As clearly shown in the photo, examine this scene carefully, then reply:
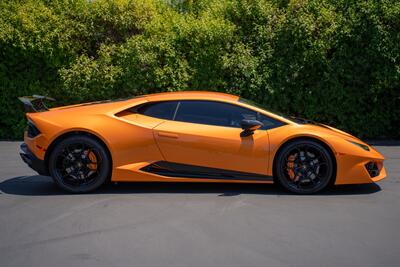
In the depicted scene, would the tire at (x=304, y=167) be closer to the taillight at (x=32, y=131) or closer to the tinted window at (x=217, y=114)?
the tinted window at (x=217, y=114)

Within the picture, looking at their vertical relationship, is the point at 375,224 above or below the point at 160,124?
below

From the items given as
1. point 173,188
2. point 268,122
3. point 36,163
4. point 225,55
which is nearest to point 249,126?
point 268,122

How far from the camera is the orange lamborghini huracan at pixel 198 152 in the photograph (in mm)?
7195

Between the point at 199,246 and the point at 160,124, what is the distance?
8.00 ft

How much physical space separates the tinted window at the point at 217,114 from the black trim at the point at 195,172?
22.0 inches

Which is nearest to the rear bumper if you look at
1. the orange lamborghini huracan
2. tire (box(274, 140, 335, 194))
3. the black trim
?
the orange lamborghini huracan

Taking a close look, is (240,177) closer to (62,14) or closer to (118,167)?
(118,167)

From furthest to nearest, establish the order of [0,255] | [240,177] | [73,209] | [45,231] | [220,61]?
[220,61] → [240,177] → [73,209] → [45,231] → [0,255]

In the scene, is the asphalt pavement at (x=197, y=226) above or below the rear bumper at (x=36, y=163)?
below

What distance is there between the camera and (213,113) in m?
7.41

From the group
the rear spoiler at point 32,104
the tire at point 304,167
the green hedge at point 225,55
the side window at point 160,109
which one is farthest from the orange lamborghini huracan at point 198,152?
the green hedge at point 225,55

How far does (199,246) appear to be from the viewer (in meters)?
5.18

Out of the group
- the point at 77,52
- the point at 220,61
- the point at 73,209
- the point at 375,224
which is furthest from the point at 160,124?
the point at 77,52

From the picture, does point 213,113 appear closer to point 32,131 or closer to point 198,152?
point 198,152
